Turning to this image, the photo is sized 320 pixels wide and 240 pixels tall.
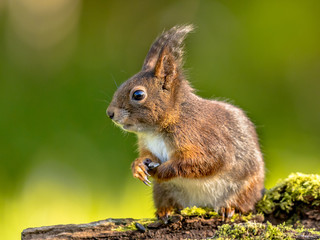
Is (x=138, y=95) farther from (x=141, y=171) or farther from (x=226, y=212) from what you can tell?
(x=226, y=212)

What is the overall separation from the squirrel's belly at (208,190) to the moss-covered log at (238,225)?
93mm

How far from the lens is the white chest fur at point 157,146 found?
366 centimetres

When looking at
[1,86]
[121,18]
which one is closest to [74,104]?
[1,86]

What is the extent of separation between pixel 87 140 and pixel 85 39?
165 centimetres

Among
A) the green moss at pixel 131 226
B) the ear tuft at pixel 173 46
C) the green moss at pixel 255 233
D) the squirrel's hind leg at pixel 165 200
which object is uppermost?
the ear tuft at pixel 173 46

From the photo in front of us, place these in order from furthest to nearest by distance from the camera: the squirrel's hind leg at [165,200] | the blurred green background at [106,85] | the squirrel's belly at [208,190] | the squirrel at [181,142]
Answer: the blurred green background at [106,85] → the squirrel's hind leg at [165,200] → the squirrel's belly at [208,190] → the squirrel at [181,142]

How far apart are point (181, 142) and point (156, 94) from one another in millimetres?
396

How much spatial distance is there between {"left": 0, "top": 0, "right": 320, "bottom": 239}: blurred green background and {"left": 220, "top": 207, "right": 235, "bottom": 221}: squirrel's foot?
1868mm

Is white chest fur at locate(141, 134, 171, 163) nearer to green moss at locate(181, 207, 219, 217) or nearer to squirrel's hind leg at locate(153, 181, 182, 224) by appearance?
squirrel's hind leg at locate(153, 181, 182, 224)

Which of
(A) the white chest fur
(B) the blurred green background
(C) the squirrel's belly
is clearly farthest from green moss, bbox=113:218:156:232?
(B) the blurred green background

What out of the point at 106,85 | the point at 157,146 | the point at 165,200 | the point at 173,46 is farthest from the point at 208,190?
the point at 106,85

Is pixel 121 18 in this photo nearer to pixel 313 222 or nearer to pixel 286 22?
pixel 286 22

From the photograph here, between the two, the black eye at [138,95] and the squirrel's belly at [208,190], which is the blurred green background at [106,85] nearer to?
the squirrel's belly at [208,190]

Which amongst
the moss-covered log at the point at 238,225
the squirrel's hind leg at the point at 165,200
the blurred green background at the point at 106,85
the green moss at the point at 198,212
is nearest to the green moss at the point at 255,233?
the moss-covered log at the point at 238,225
